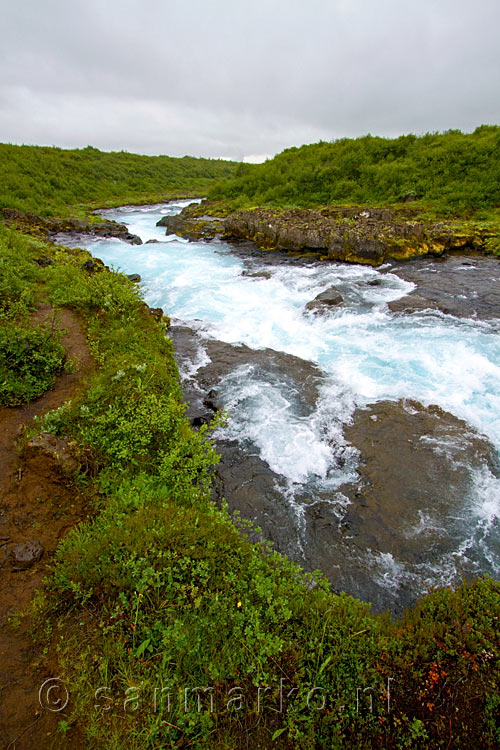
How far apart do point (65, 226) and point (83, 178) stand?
30103 millimetres

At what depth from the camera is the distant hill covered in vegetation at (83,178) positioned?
35969 mm

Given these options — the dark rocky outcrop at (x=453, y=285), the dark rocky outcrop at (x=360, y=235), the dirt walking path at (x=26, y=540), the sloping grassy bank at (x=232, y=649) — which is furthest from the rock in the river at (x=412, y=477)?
the dark rocky outcrop at (x=360, y=235)

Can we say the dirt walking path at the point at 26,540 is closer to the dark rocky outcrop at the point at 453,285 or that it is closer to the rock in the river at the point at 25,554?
the rock in the river at the point at 25,554

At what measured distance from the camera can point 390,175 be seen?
3042cm

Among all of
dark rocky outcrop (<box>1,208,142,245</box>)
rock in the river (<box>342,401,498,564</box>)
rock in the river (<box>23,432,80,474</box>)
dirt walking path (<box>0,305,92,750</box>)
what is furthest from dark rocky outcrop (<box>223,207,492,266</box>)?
rock in the river (<box>23,432,80,474</box>)

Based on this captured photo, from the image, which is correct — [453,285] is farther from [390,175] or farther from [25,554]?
[390,175]

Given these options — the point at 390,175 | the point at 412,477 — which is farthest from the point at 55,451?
the point at 390,175

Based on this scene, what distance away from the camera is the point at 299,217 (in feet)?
78.5

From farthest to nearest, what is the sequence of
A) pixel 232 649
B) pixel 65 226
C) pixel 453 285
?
pixel 65 226
pixel 453 285
pixel 232 649

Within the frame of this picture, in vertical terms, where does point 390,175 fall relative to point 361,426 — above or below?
above

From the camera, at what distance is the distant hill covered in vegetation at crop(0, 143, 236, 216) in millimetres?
35969

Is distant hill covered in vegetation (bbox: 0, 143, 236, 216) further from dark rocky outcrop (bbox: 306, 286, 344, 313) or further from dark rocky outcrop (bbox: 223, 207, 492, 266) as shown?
dark rocky outcrop (bbox: 306, 286, 344, 313)

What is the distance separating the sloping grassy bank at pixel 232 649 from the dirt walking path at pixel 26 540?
0.17 m

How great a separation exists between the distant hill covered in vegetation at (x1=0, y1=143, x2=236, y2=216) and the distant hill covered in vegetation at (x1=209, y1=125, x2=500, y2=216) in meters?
19.9
